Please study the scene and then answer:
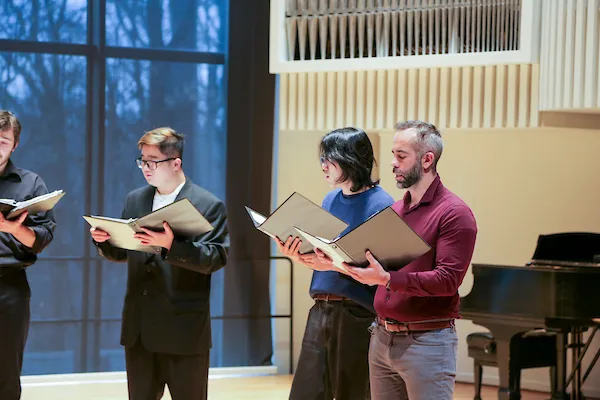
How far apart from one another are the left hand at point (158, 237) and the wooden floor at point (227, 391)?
272 centimetres

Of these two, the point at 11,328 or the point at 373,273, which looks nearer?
the point at 373,273

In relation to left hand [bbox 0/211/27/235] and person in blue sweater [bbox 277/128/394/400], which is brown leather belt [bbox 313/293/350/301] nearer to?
person in blue sweater [bbox 277/128/394/400]

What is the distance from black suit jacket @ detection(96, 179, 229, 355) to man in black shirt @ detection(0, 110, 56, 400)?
34 cm

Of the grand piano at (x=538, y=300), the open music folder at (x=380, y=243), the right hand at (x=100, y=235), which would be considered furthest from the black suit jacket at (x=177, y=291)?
the grand piano at (x=538, y=300)

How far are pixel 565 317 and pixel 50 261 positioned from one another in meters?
3.39

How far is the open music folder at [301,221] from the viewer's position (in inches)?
128

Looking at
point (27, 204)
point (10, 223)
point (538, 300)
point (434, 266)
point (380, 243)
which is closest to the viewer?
point (380, 243)

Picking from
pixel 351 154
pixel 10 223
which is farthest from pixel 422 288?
pixel 10 223

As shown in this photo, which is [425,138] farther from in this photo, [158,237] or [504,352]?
[504,352]

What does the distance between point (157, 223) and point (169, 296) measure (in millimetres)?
337

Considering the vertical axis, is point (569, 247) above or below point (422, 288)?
below

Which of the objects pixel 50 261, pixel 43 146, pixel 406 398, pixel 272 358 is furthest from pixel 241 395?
pixel 406 398

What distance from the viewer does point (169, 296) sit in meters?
3.73

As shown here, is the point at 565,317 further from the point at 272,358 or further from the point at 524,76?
the point at 272,358
